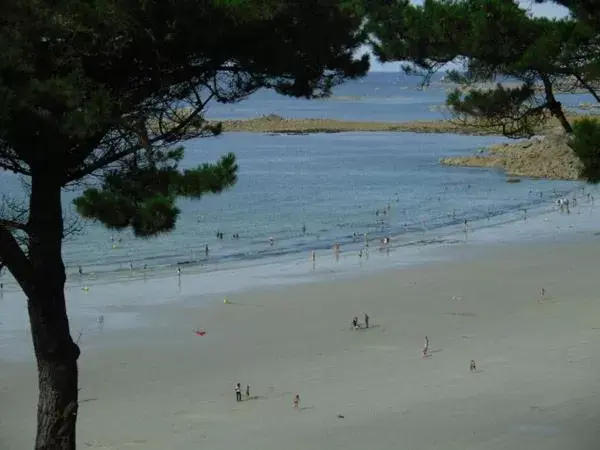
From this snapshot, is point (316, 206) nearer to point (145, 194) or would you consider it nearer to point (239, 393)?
point (239, 393)

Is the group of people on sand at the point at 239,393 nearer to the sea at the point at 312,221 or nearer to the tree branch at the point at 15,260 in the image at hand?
the sea at the point at 312,221

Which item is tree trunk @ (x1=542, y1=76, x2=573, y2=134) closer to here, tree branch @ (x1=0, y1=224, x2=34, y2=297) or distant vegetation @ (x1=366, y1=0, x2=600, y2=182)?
distant vegetation @ (x1=366, y1=0, x2=600, y2=182)

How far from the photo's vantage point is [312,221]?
33.7 metres

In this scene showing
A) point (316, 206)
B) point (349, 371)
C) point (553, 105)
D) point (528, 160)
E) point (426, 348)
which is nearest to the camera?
point (553, 105)

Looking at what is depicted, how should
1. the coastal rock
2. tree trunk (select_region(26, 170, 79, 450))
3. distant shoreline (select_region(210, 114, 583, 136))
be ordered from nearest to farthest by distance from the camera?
tree trunk (select_region(26, 170, 79, 450)), the coastal rock, distant shoreline (select_region(210, 114, 583, 136))

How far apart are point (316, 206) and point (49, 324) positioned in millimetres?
29942

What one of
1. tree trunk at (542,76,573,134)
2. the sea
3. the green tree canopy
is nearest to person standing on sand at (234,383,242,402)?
the sea

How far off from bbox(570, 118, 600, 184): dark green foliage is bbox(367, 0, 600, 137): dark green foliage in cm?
60

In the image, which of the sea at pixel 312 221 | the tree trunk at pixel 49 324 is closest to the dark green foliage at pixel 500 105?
the sea at pixel 312 221

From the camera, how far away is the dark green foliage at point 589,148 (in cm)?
913

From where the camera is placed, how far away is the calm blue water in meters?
27.5

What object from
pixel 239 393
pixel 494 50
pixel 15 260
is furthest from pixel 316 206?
pixel 15 260

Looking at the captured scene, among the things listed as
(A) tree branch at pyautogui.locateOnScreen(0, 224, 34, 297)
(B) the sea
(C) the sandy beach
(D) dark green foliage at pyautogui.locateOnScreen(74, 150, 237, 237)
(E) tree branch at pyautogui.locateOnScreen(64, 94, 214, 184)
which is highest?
(E) tree branch at pyautogui.locateOnScreen(64, 94, 214, 184)

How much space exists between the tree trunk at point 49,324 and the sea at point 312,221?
13.3 ft
